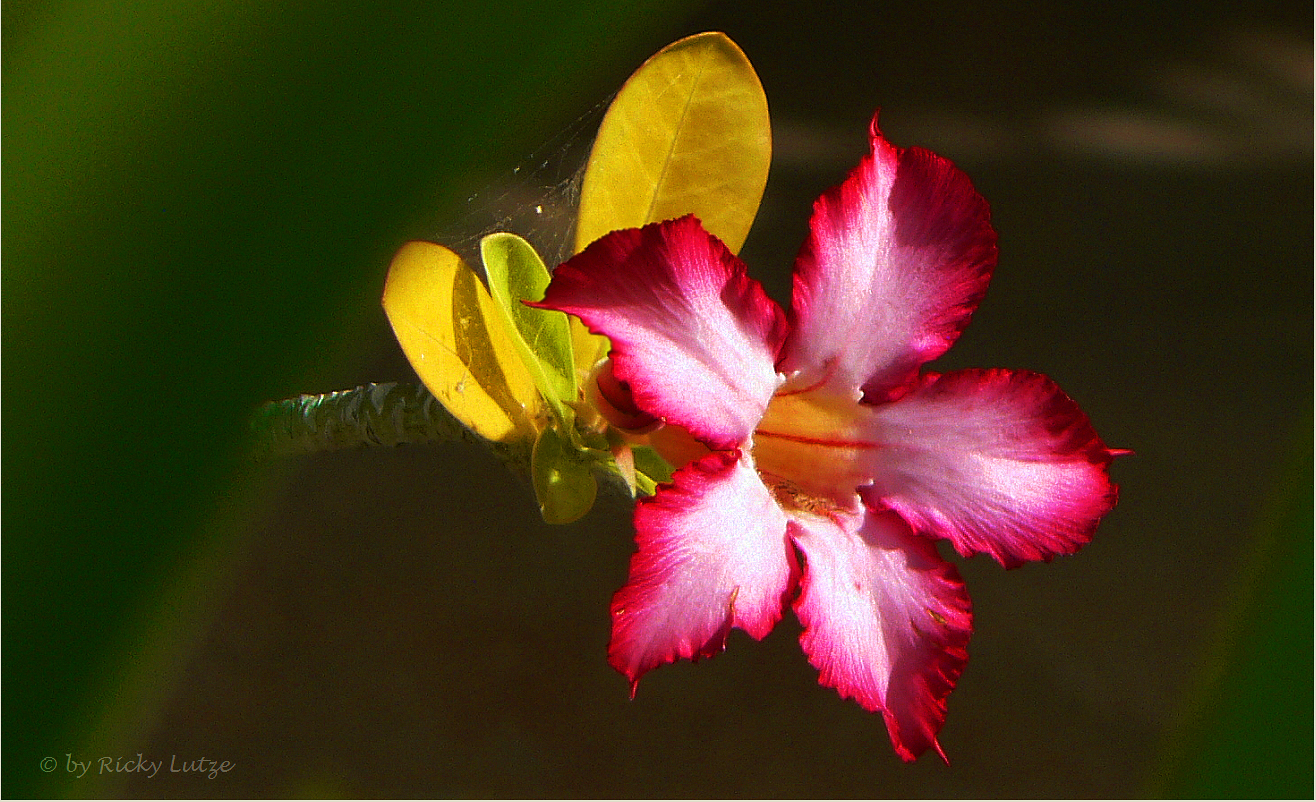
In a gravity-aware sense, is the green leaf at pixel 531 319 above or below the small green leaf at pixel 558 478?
above

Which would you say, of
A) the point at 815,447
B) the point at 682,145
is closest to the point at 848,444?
the point at 815,447

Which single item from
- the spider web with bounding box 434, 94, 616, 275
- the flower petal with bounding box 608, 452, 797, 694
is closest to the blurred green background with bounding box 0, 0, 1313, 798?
the spider web with bounding box 434, 94, 616, 275

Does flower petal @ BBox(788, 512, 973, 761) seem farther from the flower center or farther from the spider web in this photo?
the spider web

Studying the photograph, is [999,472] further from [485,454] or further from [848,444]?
[485,454]

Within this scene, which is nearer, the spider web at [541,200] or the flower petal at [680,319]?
the flower petal at [680,319]

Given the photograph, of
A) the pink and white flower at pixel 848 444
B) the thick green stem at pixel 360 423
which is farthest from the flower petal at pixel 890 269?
the thick green stem at pixel 360 423

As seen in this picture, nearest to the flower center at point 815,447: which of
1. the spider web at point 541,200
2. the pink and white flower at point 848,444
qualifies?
the pink and white flower at point 848,444

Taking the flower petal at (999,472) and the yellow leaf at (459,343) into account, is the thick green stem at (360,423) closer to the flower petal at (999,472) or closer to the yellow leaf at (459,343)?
the yellow leaf at (459,343)
